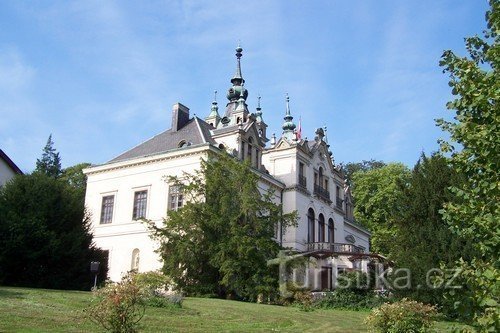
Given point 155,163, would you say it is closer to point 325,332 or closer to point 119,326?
point 325,332

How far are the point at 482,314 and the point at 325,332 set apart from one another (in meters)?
10.5

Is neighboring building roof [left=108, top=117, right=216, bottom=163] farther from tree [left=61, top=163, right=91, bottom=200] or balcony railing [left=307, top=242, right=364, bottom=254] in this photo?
tree [left=61, top=163, right=91, bottom=200]

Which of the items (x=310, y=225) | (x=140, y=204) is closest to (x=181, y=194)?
(x=140, y=204)

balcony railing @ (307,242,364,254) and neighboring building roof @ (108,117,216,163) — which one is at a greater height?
neighboring building roof @ (108,117,216,163)

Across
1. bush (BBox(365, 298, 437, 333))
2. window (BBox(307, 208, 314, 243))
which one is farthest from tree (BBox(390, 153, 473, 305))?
window (BBox(307, 208, 314, 243))

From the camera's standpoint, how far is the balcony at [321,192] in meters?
44.7

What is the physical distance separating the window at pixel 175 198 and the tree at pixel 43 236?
8195 mm

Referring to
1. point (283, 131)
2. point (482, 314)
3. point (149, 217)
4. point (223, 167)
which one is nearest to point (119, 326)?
point (482, 314)

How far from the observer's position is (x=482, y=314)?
711 cm

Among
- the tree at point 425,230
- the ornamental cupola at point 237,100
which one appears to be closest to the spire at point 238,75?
the ornamental cupola at point 237,100

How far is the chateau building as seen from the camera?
37031 millimetres

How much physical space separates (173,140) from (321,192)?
13.3 metres

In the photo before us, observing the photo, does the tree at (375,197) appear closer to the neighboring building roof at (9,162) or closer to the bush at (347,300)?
the bush at (347,300)

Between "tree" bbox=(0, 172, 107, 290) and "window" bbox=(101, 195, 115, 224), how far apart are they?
35.8ft
